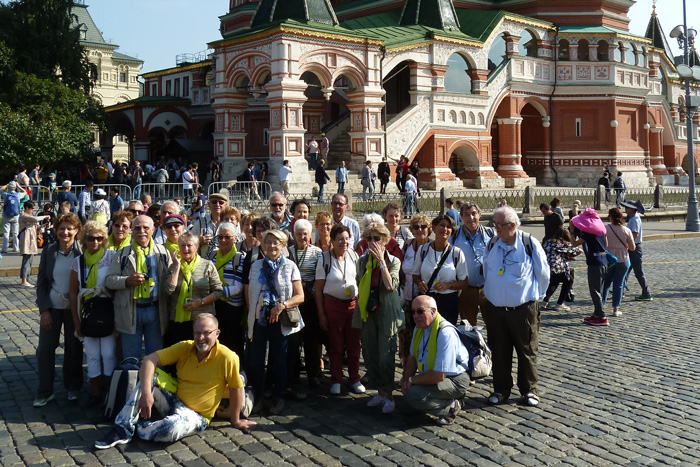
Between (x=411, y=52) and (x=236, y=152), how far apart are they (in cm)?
871

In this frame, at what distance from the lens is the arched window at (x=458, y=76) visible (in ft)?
108

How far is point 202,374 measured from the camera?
6.01m

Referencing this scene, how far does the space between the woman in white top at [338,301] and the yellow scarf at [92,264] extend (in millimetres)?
2070

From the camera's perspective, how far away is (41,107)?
3156cm

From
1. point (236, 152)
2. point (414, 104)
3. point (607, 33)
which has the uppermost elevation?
point (607, 33)

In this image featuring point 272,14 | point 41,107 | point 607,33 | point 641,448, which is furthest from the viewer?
point 607,33

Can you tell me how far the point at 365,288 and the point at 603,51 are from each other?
1380 inches

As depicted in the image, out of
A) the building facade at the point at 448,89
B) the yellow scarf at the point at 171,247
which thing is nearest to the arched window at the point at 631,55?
the building facade at the point at 448,89

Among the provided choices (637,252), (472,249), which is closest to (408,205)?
(637,252)

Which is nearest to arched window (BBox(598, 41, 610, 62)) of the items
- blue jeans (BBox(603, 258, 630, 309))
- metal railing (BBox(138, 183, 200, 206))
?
A: metal railing (BBox(138, 183, 200, 206))

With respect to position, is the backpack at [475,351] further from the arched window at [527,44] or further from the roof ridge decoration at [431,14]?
the arched window at [527,44]

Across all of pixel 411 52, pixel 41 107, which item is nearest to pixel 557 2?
pixel 411 52

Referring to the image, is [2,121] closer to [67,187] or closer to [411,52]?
[67,187]

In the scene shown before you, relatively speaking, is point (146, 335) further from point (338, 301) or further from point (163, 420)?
point (338, 301)
